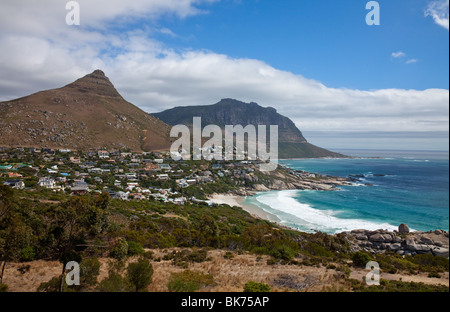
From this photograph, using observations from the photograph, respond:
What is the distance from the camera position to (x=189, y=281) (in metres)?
9.12

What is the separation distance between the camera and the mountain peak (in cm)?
10540

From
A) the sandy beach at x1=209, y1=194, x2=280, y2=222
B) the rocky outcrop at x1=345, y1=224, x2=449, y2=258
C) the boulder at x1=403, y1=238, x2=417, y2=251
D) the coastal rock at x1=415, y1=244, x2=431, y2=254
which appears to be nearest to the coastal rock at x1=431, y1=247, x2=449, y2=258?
the rocky outcrop at x1=345, y1=224, x2=449, y2=258

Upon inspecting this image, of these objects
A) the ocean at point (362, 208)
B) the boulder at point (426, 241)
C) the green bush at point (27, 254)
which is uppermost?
the green bush at point (27, 254)

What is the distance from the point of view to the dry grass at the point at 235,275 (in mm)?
9086

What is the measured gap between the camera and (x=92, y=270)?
903 centimetres

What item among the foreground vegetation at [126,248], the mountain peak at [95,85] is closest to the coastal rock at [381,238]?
the foreground vegetation at [126,248]

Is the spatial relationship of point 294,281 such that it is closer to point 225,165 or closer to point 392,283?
point 392,283

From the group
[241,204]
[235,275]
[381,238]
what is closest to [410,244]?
[381,238]

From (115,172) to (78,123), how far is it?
3646 centimetres

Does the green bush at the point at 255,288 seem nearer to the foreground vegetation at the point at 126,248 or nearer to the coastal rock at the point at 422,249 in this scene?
the foreground vegetation at the point at 126,248

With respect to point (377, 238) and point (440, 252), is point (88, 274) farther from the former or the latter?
point (440, 252)

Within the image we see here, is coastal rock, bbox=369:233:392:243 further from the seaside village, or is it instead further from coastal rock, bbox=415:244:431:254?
the seaside village

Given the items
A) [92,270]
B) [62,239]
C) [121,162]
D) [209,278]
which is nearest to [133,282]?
[92,270]

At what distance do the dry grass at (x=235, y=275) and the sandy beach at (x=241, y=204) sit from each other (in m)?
24.4
